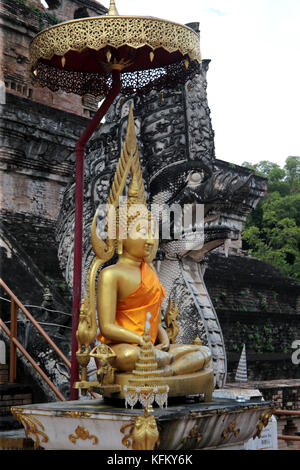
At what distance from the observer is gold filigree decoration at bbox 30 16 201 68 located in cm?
524

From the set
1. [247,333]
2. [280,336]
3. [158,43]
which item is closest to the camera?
[158,43]

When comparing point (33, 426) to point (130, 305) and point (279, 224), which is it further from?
point (279, 224)


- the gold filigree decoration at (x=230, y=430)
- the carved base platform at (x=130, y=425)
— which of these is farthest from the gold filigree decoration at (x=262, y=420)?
the gold filigree decoration at (x=230, y=430)

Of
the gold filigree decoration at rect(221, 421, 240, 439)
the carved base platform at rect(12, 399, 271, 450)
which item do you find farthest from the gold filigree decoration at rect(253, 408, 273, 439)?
the gold filigree decoration at rect(221, 421, 240, 439)

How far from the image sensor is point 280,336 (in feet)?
44.7

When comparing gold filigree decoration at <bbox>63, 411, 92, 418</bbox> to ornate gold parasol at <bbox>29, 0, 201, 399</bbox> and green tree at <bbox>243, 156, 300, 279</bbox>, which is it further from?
green tree at <bbox>243, 156, 300, 279</bbox>

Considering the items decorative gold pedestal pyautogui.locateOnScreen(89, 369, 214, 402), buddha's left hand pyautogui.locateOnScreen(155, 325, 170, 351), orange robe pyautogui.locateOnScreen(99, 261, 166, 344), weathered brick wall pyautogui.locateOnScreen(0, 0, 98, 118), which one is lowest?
decorative gold pedestal pyautogui.locateOnScreen(89, 369, 214, 402)

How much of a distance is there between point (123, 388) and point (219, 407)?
0.70m

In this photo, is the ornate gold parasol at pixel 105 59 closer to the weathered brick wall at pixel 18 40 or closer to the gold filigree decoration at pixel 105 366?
the gold filigree decoration at pixel 105 366

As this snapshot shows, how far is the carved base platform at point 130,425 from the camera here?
4.22 m

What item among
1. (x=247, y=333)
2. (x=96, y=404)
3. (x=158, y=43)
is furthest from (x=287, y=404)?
(x=158, y=43)

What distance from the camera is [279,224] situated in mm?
25938

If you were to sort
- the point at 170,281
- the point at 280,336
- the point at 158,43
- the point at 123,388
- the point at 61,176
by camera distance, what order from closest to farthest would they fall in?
1. the point at 123,388
2. the point at 158,43
3. the point at 170,281
4. the point at 61,176
5. the point at 280,336

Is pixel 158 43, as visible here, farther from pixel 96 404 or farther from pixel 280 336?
pixel 280 336
